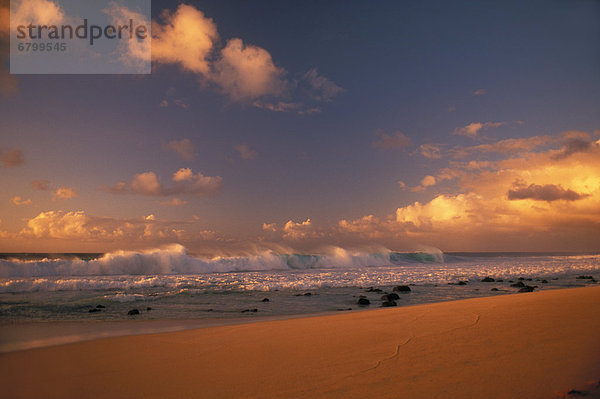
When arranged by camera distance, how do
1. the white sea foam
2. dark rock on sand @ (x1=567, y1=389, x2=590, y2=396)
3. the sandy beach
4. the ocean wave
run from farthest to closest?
the ocean wave, the white sea foam, the sandy beach, dark rock on sand @ (x1=567, y1=389, x2=590, y2=396)

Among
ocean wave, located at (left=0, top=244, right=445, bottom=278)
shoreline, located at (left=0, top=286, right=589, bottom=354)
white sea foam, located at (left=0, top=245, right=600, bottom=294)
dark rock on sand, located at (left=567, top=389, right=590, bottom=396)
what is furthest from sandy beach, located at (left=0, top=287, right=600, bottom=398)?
ocean wave, located at (left=0, top=244, right=445, bottom=278)

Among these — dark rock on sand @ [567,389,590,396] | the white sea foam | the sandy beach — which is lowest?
the white sea foam

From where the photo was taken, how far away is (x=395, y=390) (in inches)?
137

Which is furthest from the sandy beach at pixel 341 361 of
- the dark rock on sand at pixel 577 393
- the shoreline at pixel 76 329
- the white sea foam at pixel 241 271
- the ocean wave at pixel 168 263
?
the ocean wave at pixel 168 263

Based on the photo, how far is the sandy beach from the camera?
3602 millimetres

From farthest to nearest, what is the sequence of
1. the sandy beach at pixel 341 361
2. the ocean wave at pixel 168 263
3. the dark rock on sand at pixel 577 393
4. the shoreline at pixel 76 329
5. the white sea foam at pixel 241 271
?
the ocean wave at pixel 168 263 < the white sea foam at pixel 241 271 < the shoreline at pixel 76 329 < the sandy beach at pixel 341 361 < the dark rock on sand at pixel 577 393

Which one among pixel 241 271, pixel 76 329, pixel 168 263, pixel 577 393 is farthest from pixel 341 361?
pixel 241 271

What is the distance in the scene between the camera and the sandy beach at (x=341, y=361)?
11.8 feet

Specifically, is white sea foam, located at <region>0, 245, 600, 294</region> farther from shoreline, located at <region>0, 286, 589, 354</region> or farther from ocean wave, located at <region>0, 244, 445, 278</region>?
shoreline, located at <region>0, 286, 589, 354</region>

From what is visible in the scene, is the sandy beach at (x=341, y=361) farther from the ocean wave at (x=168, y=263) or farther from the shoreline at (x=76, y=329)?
the ocean wave at (x=168, y=263)

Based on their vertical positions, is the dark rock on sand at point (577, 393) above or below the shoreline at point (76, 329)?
above

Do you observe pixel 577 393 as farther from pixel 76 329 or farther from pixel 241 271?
pixel 241 271

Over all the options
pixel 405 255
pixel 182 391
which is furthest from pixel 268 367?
pixel 405 255

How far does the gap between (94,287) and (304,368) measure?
65.7 feet
